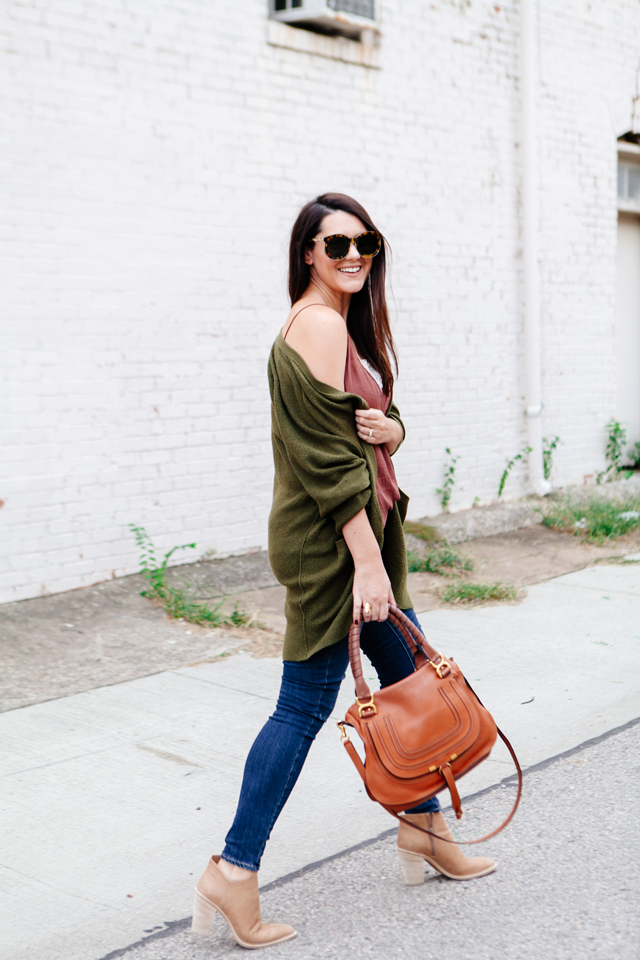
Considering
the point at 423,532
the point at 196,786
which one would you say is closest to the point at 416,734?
the point at 196,786

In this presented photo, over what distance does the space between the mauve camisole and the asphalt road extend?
1.05 metres

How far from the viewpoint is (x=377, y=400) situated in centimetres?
266

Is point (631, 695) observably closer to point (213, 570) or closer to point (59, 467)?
point (213, 570)

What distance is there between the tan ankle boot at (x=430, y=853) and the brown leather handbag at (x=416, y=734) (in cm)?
32

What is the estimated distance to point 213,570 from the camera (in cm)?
631

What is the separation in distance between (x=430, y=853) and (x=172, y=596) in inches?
125

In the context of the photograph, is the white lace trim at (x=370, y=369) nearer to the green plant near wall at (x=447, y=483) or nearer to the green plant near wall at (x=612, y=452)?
the green plant near wall at (x=447, y=483)

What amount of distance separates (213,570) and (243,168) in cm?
261

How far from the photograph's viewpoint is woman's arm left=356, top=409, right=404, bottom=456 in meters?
2.55

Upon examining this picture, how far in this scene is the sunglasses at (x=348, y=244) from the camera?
8.57ft

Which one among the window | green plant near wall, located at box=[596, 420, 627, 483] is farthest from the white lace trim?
green plant near wall, located at box=[596, 420, 627, 483]

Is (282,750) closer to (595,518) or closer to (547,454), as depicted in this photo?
(595,518)

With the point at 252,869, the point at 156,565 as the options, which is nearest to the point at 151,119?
the point at 156,565

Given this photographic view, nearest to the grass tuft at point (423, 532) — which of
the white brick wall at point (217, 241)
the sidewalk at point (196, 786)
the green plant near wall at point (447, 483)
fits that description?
the white brick wall at point (217, 241)
